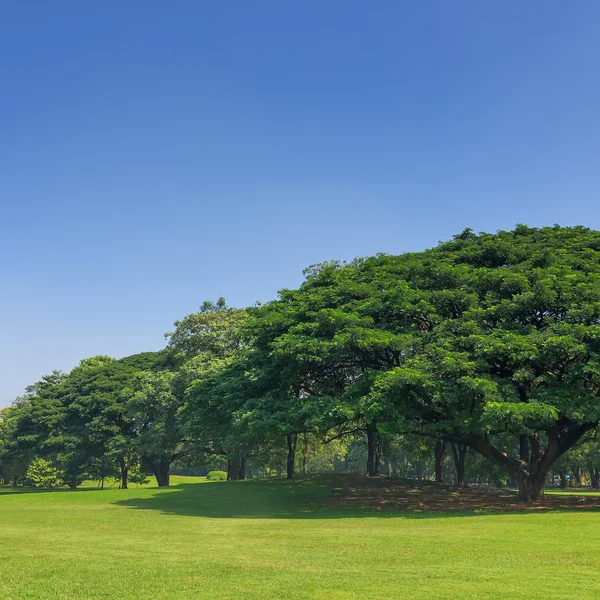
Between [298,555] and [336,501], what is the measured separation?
19.3 meters

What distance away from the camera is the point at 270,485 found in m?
41.9

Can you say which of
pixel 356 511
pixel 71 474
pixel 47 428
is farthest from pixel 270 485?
pixel 47 428

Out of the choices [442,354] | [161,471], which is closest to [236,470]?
[161,471]

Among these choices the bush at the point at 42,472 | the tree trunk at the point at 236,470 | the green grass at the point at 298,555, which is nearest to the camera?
the green grass at the point at 298,555

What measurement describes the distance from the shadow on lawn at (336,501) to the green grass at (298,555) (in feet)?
3.05

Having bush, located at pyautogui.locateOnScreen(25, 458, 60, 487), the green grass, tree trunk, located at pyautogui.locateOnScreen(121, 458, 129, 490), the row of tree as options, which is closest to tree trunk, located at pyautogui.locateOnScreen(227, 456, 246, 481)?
tree trunk, located at pyautogui.locateOnScreen(121, 458, 129, 490)

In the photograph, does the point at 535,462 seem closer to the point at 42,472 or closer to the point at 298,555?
the point at 298,555

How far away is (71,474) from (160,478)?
9281 mm

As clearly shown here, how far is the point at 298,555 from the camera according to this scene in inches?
587

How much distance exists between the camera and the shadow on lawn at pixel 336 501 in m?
28.0

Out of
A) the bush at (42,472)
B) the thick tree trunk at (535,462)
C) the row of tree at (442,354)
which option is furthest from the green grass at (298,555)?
the bush at (42,472)

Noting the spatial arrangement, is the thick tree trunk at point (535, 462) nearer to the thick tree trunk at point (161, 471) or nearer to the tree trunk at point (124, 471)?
the thick tree trunk at point (161, 471)

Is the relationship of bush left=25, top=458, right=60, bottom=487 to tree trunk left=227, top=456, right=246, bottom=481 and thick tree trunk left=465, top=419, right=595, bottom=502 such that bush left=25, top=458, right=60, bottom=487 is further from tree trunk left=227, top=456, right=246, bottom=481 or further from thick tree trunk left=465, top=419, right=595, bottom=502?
thick tree trunk left=465, top=419, right=595, bottom=502

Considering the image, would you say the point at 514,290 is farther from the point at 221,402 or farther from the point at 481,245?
the point at 221,402
